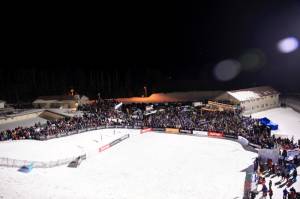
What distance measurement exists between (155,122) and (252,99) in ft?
59.0

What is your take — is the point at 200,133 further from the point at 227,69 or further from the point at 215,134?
the point at 227,69

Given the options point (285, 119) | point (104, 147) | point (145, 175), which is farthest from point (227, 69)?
point (145, 175)

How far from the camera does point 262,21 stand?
8762 centimetres

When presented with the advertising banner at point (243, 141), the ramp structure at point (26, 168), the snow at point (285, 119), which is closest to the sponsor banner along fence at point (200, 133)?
the advertising banner at point (243, 141)

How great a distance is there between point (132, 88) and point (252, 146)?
56821 mm

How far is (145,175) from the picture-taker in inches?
919

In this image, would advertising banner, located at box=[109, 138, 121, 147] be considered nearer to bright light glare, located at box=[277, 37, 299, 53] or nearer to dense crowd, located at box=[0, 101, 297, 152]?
dense crowd, located at box=[0, 101, 297, 152]

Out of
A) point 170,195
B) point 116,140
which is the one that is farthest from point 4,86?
point 170,195

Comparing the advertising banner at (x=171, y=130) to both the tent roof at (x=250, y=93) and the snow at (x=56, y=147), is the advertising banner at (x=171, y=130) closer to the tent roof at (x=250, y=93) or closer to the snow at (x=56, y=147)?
the snow at (x=56, y=147)

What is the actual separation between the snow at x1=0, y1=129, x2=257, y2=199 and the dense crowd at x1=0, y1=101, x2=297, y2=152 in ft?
7.94

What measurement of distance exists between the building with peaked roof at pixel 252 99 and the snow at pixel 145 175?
15915 mm

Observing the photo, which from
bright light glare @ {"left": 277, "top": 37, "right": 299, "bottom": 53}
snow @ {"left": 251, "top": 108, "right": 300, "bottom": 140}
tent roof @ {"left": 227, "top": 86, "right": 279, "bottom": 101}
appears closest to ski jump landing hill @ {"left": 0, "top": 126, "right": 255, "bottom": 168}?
snow @ {"left": 251, "top": 108, "right": 300, "bottom": 140}

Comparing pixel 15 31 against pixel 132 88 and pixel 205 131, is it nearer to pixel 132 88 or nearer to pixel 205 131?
pixel 132 88

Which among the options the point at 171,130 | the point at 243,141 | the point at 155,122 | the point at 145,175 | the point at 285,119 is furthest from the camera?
the point at 285,119
